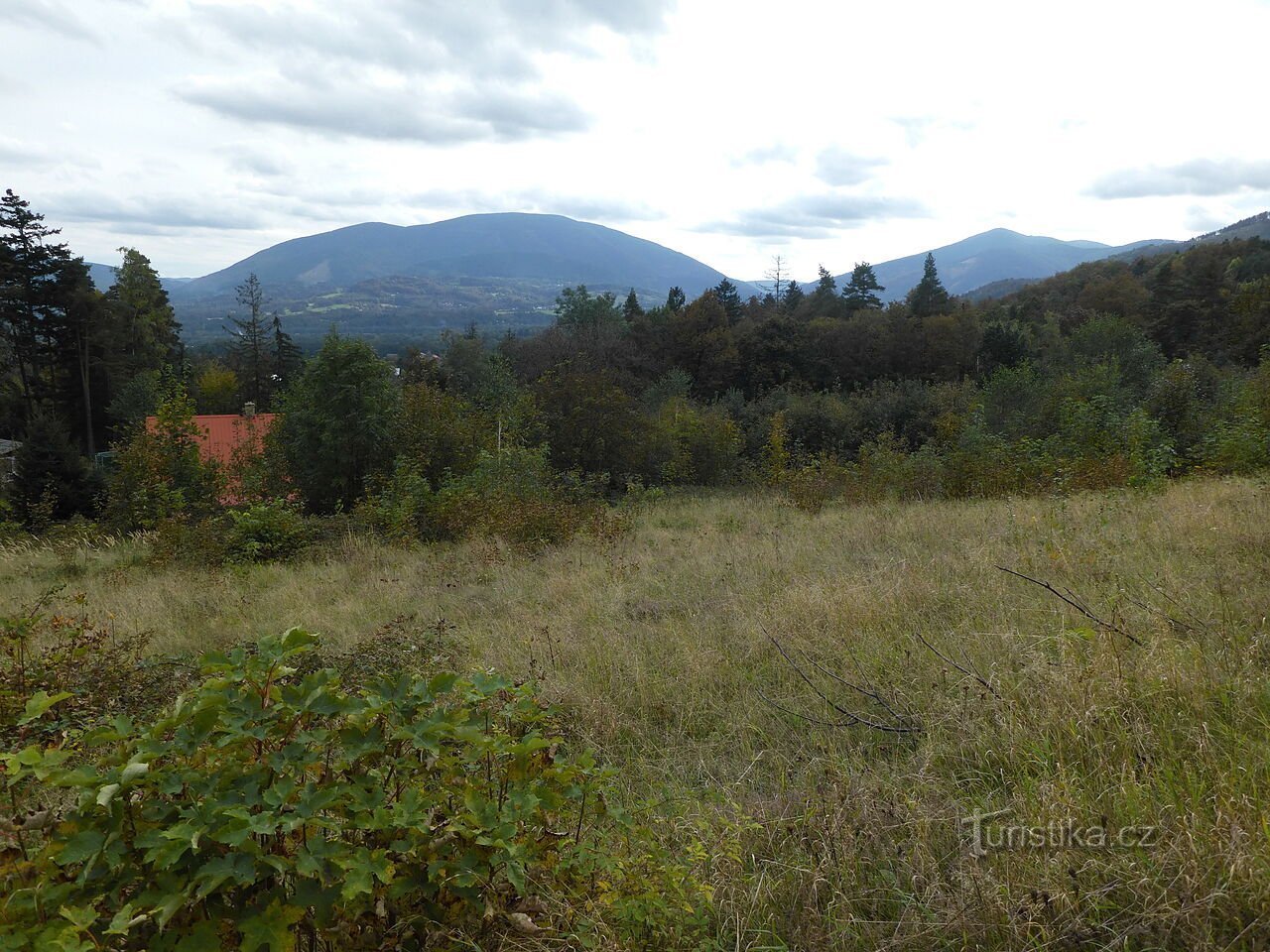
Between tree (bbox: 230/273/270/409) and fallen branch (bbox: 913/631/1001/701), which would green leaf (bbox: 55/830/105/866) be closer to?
fallen branch (bbox: 913/631/1001/701)

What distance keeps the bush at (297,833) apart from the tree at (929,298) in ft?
178

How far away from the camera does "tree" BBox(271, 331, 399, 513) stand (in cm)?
1698

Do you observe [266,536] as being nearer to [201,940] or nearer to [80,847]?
[80,847]

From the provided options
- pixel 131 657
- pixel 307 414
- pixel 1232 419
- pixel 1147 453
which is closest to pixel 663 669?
pixel 131 657

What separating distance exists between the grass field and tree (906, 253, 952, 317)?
48.8 m

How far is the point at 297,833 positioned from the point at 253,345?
188 ft

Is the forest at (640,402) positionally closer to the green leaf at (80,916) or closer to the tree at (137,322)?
the tree at (137,322)

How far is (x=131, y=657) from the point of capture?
475cm

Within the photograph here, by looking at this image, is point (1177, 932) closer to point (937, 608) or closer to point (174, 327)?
point (937, 608)

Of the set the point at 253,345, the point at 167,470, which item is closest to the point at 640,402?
the point at 167,470

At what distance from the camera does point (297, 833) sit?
1743 mm

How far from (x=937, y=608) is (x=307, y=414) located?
16.5m

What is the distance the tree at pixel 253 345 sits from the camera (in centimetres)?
5062

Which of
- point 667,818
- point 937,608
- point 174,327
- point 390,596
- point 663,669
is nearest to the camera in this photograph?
point 667,818
